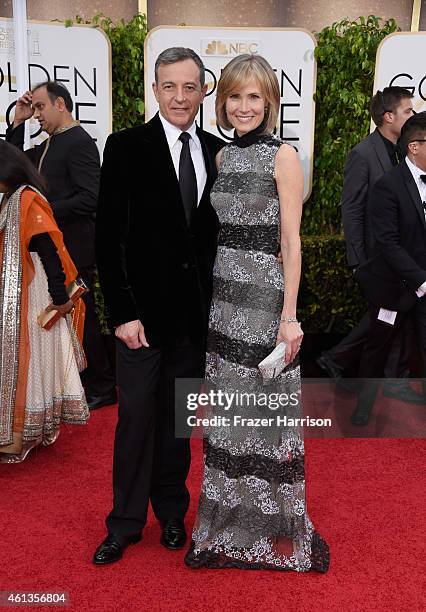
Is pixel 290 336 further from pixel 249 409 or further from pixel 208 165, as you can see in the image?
pixel 208 165

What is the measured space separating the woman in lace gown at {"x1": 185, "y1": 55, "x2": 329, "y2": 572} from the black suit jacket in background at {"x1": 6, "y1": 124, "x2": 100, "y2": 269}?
1809 millimetres

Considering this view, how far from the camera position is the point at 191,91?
7.70ft

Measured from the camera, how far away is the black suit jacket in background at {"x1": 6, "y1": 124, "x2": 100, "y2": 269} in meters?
4.08

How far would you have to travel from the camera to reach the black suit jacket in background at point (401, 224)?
3531mm

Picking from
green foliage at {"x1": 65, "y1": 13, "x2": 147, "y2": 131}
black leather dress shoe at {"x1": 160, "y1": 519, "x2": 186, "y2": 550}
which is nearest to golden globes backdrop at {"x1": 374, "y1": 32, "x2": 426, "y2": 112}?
green foliage at {"x1": 65, "y1": 13, "x2": 147, "y2": 131}

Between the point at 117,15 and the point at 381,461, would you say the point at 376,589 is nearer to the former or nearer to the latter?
the point at 381,461

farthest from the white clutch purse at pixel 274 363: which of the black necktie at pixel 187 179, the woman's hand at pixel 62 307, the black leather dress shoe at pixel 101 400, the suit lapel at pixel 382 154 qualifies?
the suit lapel at pixel 382 154

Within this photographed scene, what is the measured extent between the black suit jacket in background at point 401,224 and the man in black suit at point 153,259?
131cm

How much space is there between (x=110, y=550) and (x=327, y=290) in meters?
2.83

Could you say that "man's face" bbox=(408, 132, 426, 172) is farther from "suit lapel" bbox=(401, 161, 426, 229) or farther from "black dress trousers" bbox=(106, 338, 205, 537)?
"black dress trousers" bbox=(106, 338, 205, 537)

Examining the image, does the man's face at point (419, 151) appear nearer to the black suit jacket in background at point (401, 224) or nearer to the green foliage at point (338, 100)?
the black suit jacket in background at point (401, 224)

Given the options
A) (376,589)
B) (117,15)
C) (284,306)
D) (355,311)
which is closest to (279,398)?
(284,306)

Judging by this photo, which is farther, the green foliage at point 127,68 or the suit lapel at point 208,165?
the green foliage at point 127,68

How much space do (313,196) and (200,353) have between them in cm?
285
